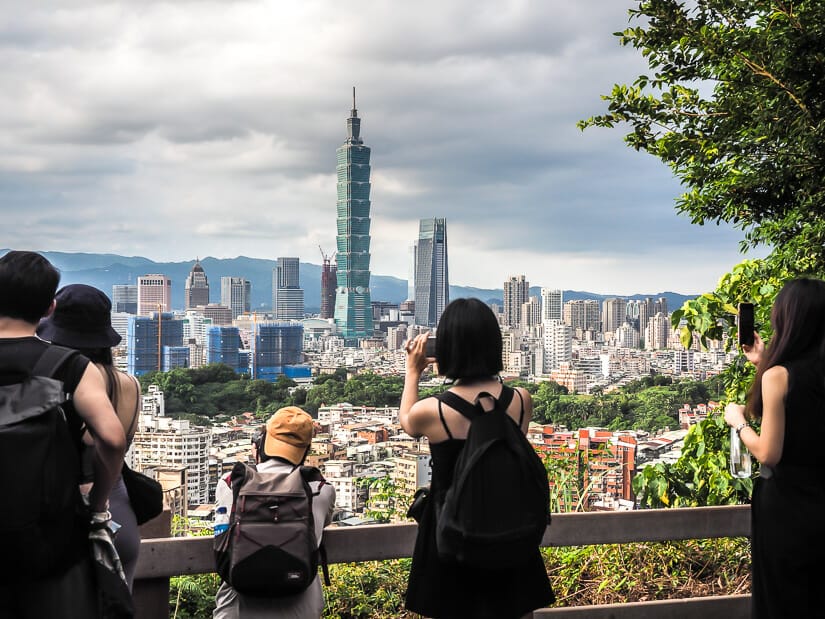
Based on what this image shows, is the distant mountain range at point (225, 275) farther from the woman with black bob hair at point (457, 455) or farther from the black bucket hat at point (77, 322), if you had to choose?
the woman with black bob hair at point (457, 455)

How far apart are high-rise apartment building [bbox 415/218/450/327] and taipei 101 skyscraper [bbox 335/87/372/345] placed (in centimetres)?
1950

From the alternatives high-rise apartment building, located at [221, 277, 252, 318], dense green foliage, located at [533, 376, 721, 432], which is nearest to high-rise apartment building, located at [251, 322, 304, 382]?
high-rise apartment building, located at [221, 277, 252, 318]

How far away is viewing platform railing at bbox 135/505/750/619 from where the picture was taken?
7.95 ft

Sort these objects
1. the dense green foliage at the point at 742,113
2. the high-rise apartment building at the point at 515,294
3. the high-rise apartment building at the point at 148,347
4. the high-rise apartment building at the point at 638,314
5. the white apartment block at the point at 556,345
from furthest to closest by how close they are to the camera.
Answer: the high-rise apartment building at the point at 515,294 < the high-rise apartment building at the point at 638,314 < the white apartment block at the point at 556,345 < the high-rise apartment building at the point at 148,347 < the dense green foliage at the point at 742,113

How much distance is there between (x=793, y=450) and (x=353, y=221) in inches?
5552

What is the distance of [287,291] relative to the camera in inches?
4043

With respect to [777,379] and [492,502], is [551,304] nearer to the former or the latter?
[777,379]

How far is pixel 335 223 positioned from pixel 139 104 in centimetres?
5124

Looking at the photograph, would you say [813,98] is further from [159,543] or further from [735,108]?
[159,543]

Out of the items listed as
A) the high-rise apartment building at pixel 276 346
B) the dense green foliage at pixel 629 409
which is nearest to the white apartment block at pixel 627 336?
the high-rise apartment building at pixel 276 346

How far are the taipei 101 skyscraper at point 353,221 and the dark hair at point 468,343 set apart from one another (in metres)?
127

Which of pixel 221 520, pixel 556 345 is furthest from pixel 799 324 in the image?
pixel 556 345

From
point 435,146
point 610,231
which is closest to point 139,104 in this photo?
point 435,146

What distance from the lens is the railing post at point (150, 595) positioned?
2.43 metres
